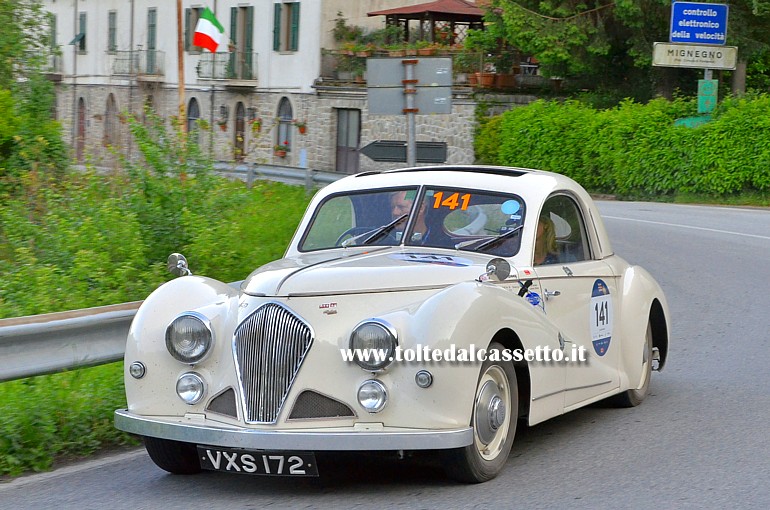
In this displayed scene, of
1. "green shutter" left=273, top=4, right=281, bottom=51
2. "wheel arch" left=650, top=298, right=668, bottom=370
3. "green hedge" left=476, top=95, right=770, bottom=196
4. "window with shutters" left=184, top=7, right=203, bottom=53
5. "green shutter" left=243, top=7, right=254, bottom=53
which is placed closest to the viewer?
"wheel arch" left=650, top=298, right=668, bottom=370

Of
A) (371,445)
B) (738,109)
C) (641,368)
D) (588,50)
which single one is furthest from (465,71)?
(371,445)

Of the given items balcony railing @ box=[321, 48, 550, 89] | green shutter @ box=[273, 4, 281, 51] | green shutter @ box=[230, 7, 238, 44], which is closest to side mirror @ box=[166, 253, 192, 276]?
balcony railing @ box=[321, 48, 550, 89]

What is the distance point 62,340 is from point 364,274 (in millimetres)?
2000

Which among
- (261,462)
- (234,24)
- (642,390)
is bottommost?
(642,390)

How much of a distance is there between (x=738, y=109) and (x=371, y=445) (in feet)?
86.0

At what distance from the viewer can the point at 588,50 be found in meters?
34.8

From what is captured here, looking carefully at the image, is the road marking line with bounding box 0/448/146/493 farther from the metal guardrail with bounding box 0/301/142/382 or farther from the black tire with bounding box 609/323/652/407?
the black tire with bounding box 609/323/652/407

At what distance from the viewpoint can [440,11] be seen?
39.9 meters

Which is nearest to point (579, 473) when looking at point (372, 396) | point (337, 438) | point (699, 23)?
point (372, 396)

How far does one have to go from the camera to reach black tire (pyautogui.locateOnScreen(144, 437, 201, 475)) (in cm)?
612

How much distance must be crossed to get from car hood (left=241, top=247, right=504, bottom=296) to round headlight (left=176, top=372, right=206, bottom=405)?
519mm

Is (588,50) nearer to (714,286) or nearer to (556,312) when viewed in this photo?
(714,286)

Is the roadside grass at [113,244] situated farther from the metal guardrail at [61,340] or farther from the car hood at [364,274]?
the car hood at [364,274]

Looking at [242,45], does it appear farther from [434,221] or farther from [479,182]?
[434,221]
